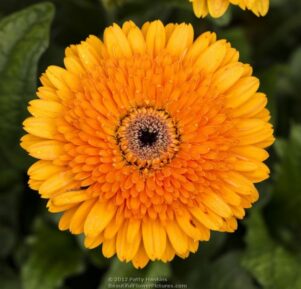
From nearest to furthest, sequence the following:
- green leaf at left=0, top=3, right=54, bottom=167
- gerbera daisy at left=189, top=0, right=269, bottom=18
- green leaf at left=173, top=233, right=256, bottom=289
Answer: gerbera daisy at left=189, top=0, right=269, bottom=18
green leaf at left=0, top=3, right=54, bottom=167
green leaf at left=173, top=233, right=256, bottom=289

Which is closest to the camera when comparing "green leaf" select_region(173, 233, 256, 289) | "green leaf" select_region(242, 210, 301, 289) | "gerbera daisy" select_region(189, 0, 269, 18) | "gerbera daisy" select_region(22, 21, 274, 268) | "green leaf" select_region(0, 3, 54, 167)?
"gerbera daisy" select_region(22, 21, 274, 268)

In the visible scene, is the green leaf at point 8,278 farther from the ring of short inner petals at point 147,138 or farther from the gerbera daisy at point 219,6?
the gerbera daisy at point 219,6

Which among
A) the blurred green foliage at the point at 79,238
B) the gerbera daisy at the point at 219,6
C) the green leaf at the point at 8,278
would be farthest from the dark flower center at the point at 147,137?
the green leaf at the point at 8,278

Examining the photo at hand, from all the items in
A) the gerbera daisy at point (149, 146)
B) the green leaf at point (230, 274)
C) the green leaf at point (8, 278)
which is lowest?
the green leaf at point (230, 274)

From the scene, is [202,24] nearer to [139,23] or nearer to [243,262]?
[139,23]

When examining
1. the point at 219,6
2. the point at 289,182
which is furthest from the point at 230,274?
the point at 219,6

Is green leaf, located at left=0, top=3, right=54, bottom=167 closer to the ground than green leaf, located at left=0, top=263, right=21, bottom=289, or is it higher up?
higher up

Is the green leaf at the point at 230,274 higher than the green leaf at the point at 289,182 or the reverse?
the reverse

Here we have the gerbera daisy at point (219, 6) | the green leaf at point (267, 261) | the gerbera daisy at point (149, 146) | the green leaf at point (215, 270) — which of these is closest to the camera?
the gerbera daisy at point (149, 146)

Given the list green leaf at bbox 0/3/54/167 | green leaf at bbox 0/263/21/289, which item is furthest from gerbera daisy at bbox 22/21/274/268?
green leaf at bbox 0/263/21/289

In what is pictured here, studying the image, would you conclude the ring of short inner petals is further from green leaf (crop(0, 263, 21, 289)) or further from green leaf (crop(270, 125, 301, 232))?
green leaf (crop(0, 263, 21, 289))
